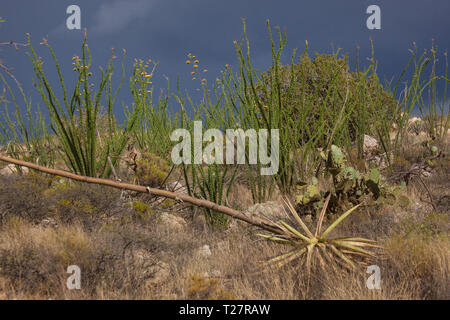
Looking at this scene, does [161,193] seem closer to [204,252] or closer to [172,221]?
[204,252]

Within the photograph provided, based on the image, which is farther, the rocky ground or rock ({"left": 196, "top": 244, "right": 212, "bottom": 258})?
rock ({"left": 196, "top": 244, "right": 212, "bottom": 258})

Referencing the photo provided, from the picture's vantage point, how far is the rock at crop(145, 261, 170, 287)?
7.88 feet

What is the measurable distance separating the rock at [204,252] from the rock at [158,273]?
31 cm

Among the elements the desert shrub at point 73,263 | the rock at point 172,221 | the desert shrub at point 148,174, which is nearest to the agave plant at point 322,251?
the desert shrub at point 73,263

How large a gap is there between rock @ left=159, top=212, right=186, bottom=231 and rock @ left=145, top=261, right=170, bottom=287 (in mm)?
952

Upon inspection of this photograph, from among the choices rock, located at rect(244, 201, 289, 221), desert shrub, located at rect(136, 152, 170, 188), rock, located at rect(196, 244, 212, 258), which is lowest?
rock, located at rect(196, 244, 212, 258)

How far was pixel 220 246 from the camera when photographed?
10.1 ft

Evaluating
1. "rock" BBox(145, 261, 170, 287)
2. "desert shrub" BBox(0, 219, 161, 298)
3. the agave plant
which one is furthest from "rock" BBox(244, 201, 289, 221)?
"desert shrub" BBox(0, 219, 161, 298)

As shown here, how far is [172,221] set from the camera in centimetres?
379

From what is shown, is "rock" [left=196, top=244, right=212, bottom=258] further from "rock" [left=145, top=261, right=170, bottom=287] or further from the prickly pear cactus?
the prickly pear cactus

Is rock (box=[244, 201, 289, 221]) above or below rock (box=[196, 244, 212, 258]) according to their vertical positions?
above

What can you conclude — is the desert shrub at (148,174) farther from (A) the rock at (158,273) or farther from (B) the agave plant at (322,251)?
(B) the agave plant at (322,251)
